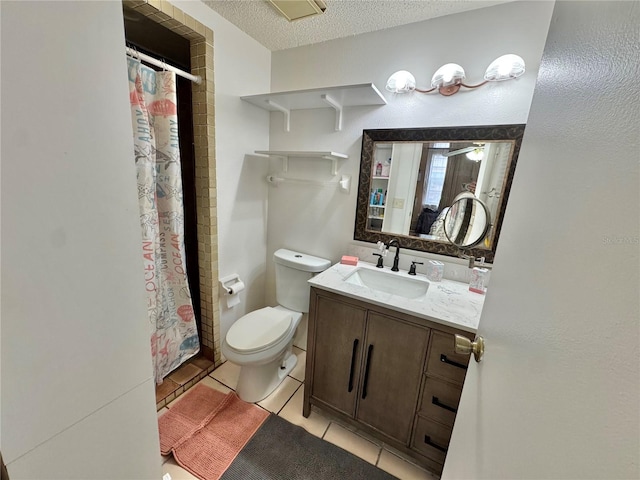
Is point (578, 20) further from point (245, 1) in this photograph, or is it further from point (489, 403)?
point (245, 1)

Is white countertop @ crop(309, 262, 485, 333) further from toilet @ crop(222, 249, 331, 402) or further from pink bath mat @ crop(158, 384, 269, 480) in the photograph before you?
pink bath mat @ crop(158, 384, 269, 480)

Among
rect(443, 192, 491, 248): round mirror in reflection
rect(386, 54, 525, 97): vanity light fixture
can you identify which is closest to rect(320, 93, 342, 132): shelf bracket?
rect(386, 54, 525, 97): vanity light fixture

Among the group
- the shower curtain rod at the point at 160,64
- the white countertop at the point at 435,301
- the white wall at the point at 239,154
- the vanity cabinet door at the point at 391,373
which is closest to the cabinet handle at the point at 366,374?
the vanity cabinet door at the point at 391,373

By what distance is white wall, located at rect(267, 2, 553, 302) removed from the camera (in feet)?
4.18

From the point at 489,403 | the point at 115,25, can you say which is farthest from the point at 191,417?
the point at 115,25

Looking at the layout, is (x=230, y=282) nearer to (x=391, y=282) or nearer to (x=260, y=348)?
(x=260, y=348)

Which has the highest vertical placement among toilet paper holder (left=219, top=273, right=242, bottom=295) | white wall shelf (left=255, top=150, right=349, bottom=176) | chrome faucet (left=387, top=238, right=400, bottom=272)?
white wall shelf (left=255, top=150, right=349, bottom=176)

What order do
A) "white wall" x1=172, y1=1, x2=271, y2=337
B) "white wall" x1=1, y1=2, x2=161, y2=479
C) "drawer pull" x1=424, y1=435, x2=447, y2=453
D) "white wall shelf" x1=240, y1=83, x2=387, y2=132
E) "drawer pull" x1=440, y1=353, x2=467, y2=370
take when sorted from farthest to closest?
"white wall" x1=172, y1=1, x2=271, y2=337 < "white wall shelf" x1=240, y1=83, x2=387, y2=132 < "drawer pull" x1=424, y1=435, x2=447, y2=453 < "drawer pull" x1=440, y1=353, x2=467, y2=370 < "white wall" x1=1, y1=2, x2=161, y2=479

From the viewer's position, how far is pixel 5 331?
43 cm

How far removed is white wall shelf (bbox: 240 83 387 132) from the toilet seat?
1.35m

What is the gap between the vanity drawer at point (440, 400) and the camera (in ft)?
3.69

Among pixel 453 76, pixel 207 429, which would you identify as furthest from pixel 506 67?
pixel 207 429

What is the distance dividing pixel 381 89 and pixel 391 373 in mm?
1612

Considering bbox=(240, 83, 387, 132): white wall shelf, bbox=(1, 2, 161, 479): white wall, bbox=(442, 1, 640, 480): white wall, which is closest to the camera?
bbox=(442, 1, 640, 480): white wall
